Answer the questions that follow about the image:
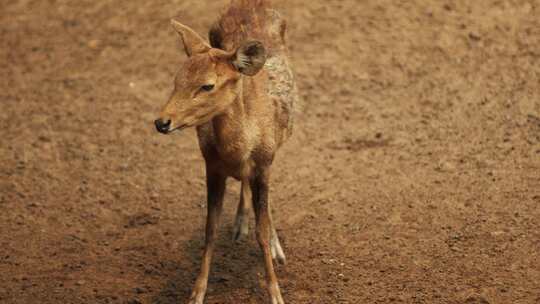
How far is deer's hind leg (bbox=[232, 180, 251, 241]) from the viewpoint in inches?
306

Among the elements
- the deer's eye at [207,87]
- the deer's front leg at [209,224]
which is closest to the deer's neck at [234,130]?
the deer's eye at [207,87]

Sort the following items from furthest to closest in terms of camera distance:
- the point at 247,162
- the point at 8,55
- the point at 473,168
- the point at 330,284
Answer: the point at 8,55, the point at 473,168, the point at 330,284, the point at 247,162

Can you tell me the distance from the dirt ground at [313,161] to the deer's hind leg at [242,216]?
0.10m

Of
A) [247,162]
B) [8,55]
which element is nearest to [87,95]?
[8,55]

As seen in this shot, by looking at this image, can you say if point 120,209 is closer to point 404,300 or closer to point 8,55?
point 404,300

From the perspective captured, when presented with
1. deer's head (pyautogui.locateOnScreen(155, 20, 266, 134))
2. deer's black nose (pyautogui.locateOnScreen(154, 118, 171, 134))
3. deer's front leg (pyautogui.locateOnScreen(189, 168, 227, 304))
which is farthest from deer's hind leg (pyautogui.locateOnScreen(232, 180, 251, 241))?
deer's black nose (pyautogui.locateOnScreen(154, 118, 171, 134))

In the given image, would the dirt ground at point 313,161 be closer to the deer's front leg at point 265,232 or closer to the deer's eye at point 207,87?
the deer's front leg at point 265,232

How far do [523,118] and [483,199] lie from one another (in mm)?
1538

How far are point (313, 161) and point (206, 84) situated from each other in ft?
10.2

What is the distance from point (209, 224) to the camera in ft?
22.4

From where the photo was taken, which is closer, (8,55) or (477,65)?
(477,65)

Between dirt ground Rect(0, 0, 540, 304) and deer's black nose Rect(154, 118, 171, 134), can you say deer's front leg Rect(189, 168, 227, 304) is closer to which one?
dirt ground Rect(0, 0, 540, 304)

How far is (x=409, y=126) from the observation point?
922 centimetres

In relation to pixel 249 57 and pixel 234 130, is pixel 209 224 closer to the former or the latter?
pixel 234 130
